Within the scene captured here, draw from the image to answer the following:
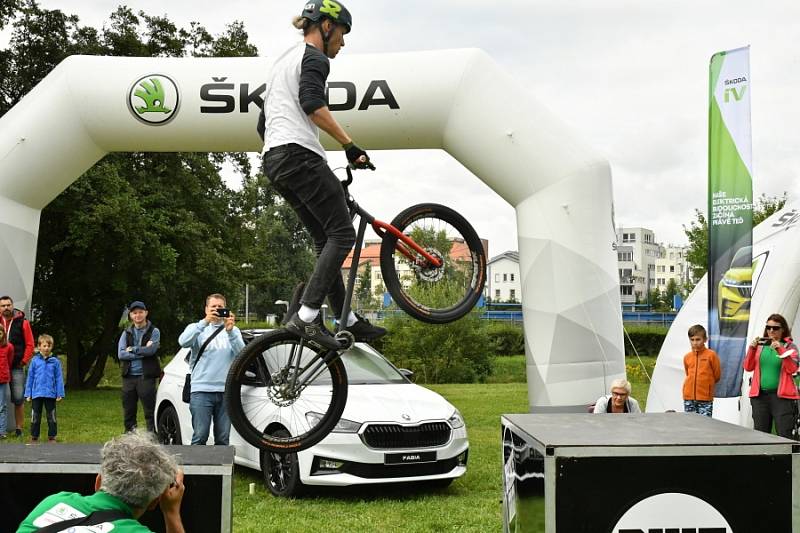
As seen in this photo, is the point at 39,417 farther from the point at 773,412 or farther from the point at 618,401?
the point at 773,412

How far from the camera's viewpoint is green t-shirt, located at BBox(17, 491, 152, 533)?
9.39 feet

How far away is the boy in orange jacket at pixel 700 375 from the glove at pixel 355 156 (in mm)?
5279

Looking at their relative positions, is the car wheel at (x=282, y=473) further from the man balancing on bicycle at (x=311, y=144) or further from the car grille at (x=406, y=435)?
the man balancing on bicycle at (x=311, y=144)

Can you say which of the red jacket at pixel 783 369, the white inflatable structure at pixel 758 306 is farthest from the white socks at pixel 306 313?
the white inflatable structure at pixel 758 306

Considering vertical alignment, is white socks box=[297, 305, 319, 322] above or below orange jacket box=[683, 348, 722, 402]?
above

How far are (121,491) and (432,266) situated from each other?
269 cm

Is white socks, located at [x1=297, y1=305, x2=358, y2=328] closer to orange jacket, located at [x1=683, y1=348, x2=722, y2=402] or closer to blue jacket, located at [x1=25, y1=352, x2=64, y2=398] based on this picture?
orange jacket, located at [x1=683, y1=348, x2=722, y2=402]

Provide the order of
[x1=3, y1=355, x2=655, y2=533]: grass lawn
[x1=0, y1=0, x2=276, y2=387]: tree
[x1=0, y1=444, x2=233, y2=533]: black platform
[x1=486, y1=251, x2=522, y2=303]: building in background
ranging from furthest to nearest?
[x1=0, y1=0, x2=276, y2=387]: tree, [x1=486, y1=251, x2=522, y2=303]: building in background, [x1=3, y1=355, x2=655, y2=533]: grass lawn, [x1=0, y1=444, x2=233, y2=533]: black platform

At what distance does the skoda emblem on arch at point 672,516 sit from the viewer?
12.3 feet

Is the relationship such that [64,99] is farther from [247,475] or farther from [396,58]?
[247,475]

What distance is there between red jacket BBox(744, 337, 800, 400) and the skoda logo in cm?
646

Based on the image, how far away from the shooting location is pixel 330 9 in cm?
476

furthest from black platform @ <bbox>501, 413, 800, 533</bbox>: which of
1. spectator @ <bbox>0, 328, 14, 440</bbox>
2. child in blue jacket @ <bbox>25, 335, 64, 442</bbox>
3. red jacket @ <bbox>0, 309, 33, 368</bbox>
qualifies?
child in blue jacket @ <bbox>25, 335, 64, 442</bbox>

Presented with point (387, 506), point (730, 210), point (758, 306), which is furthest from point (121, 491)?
point (758, 306)
